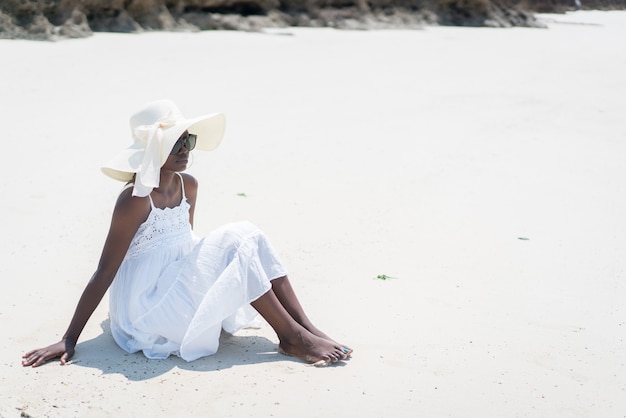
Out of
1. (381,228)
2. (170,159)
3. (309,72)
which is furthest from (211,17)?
(170,159)

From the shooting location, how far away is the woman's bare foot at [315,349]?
3.64 meters

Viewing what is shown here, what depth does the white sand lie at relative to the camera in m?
3.45

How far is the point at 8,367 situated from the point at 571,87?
8.77m

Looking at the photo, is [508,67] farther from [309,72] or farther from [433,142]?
[433,142]

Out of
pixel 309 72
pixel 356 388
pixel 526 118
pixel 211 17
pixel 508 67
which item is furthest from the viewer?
pixel 211 17

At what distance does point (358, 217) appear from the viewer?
19.2ft

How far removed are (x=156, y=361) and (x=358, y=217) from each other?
98.5 inches

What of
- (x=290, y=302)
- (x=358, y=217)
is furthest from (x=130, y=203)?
(x=358, y=217)

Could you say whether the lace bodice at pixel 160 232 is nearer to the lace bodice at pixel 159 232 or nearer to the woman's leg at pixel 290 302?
the lace bodice at pixel 159 232

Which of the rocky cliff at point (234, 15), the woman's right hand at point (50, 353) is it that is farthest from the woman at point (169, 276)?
the rocky cliff at point (234, 15)

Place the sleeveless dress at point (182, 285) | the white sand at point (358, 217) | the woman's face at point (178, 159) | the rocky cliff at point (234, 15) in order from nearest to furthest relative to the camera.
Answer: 1. the white sand at point (358, 217)
2. the sleeveless dress at point (182, 285)
3. the woman's face at point (178, 159)
4. the rocky cliff at point (234, 15)

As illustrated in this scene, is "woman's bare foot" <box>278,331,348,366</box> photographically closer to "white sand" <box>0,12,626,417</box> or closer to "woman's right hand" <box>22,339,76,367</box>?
"white sand" <box>0,12,626,417</box>

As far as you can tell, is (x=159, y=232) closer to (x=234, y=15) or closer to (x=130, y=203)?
(x=130, y=203)

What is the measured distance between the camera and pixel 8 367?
349cm
